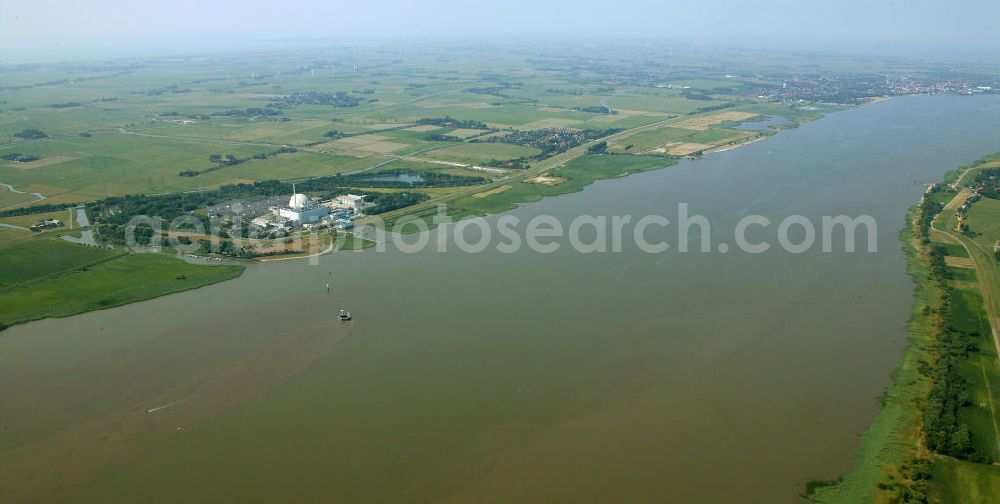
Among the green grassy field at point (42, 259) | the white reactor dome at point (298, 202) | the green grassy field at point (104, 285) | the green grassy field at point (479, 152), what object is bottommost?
the green grassy field at point (104, 285)

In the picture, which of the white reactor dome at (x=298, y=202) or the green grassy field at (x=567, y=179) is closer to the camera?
the white reactor dome at (x=298, y=202)

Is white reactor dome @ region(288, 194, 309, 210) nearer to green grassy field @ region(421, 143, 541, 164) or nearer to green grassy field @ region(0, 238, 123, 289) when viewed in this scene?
Result: green grassy field @ region(0, 238, 123, 289)

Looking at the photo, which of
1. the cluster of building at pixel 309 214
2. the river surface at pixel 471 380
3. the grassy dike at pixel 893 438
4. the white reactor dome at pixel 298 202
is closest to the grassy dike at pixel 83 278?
the river surface at pixel 471 380

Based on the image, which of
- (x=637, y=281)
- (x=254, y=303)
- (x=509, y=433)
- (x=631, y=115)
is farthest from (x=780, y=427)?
(x=631, y=115)

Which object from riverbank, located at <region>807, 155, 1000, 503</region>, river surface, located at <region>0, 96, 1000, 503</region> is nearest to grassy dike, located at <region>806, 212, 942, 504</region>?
riverbank, located at <region>807, 155, 1000, 503</region>

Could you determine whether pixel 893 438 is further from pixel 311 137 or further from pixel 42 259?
pixel 311 137

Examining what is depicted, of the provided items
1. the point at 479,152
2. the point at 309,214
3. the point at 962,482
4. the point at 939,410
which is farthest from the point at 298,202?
the point at 962,482

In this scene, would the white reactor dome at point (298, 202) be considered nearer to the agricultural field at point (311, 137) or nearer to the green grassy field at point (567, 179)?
the agricultural field at point (311, 137)
